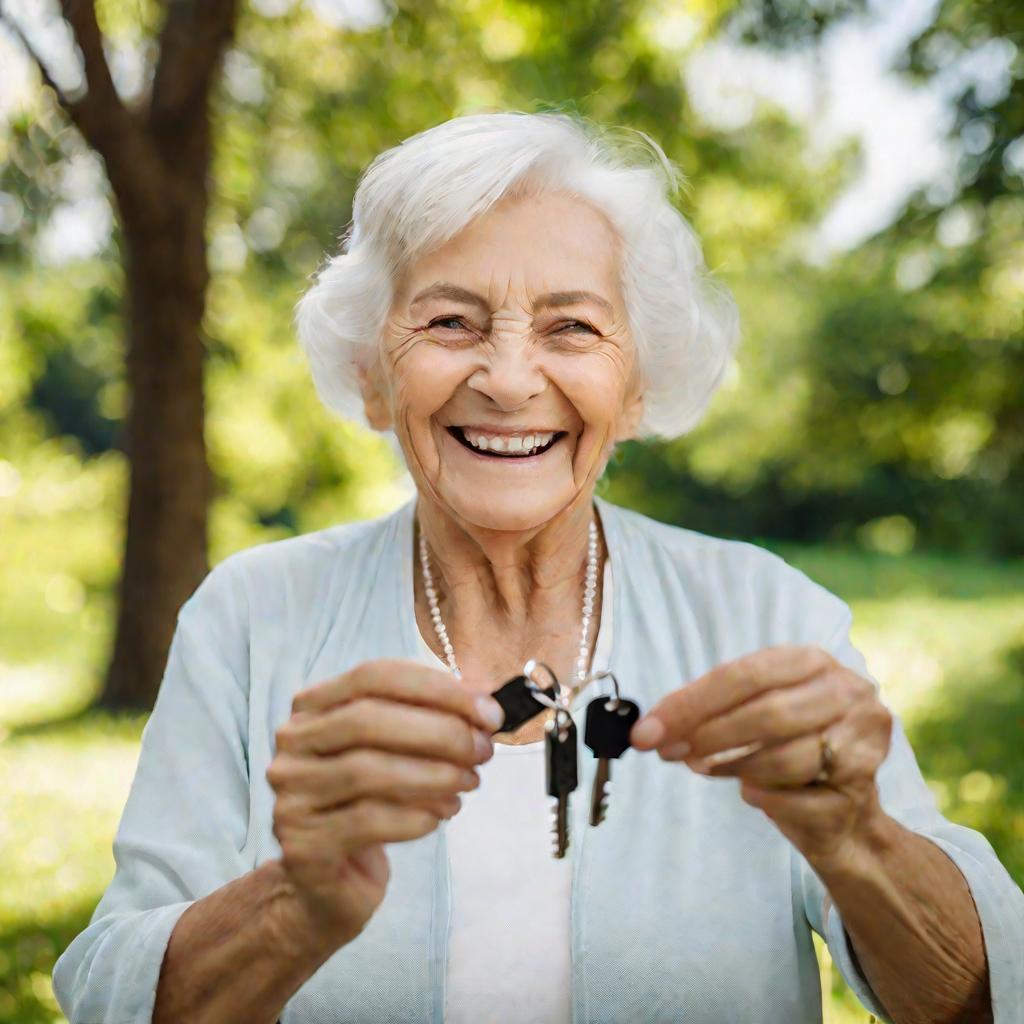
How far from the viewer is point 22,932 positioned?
402 centimetres

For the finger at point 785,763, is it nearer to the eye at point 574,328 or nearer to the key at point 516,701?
the key at point 516,701

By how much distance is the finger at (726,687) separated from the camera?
1.50 metres

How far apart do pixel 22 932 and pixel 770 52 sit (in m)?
6.21

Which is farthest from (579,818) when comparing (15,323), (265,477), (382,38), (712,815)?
(265,477)

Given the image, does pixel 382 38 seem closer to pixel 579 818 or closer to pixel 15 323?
pixel 15 323

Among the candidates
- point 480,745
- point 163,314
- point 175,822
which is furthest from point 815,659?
point 163,314

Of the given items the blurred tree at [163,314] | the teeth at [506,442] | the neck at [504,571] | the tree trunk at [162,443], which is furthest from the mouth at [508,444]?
the tree trunk at [162,443]

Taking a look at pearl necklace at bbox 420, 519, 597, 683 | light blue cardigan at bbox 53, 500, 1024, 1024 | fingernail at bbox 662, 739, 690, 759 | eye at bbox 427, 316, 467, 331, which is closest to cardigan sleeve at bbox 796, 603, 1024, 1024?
light blue cardigan at bbox 53, 500, 1024, 1024

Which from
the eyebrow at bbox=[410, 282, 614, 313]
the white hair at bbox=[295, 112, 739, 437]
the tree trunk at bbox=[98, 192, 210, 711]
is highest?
the tree trunk at bbox=[98, 192, 210, 711]

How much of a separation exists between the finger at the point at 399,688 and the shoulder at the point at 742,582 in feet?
2.66

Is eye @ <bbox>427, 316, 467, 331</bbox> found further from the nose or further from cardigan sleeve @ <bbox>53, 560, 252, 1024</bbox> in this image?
cardigan sleeve @ <bbox>53, 560, 252, 1024</bbox>

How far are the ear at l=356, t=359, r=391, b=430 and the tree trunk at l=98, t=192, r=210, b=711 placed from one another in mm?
4767

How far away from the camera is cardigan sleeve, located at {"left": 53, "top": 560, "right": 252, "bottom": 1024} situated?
1.76 metres

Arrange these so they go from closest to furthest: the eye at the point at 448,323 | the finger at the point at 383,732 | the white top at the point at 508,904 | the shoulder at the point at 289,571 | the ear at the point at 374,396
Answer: the finger at the point at 383,732
the white top at the point at 508,904
the eye at the point at 448,323
the shoulder at the point at 289,571
the ear at the point at 374,396
